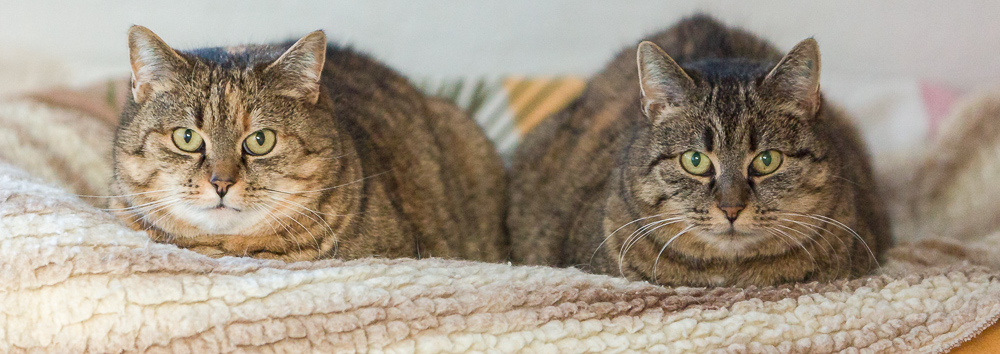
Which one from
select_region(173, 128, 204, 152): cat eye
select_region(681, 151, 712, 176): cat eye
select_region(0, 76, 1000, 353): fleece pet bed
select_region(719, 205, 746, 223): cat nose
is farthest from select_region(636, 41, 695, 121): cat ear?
select_region(173, 128, 204, 152): cat eye

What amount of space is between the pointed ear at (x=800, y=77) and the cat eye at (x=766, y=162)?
137mm

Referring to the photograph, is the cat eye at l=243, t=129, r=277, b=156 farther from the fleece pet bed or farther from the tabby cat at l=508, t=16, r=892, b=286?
the tabby cat at l=508, t=16, r=892, b=286

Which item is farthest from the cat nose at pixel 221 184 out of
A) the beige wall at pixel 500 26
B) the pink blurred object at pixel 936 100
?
the pink blurred object at pixel 936 100

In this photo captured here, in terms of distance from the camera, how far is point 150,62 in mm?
1641

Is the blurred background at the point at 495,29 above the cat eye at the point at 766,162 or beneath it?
above

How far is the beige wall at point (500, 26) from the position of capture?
3525mm

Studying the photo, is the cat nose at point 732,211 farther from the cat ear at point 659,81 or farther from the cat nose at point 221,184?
the cat nose at point 221,184

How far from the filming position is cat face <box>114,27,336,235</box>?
1.61m

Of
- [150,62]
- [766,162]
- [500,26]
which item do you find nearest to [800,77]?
[766,162]

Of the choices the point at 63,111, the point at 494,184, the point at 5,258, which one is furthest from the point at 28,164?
the point at 494,184

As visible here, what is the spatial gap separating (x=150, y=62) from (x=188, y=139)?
0.60 ft

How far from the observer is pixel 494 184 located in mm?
2713

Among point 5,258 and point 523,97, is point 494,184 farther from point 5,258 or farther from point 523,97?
point 5,258

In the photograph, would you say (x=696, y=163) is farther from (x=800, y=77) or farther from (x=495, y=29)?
(x=495, y=29)
